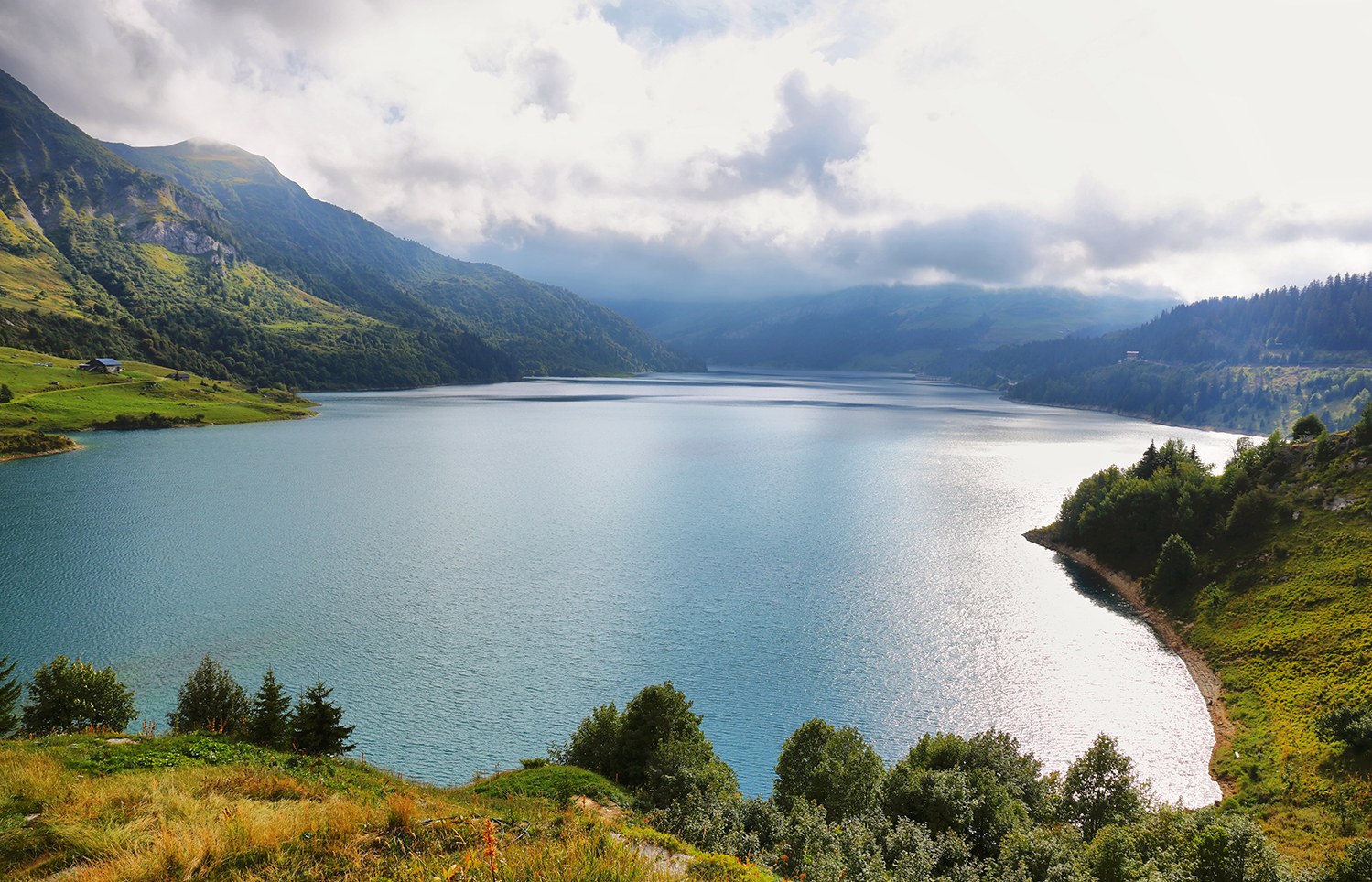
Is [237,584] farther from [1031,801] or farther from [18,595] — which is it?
[1031,801]

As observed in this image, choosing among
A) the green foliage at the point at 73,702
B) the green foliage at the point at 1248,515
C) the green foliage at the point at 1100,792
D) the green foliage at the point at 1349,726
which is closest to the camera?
the green foliage at the point at 73,702

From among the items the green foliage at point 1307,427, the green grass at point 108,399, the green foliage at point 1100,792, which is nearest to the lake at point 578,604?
the green foliage at point 1100,792

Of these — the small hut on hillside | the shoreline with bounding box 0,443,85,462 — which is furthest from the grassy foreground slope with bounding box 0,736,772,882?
the small hut on hillside

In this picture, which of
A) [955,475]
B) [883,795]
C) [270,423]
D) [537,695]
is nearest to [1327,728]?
[883,795]

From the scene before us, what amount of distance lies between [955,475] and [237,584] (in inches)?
4282

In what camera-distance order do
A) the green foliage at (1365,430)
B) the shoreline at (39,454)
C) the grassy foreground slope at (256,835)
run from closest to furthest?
the grassy foreground slope at (256,835), the green foliage at (1365,430), the shoreline at (39,454)

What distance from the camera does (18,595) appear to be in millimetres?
51250

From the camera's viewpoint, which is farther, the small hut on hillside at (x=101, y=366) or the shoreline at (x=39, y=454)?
the small hut on hillside at (x=101, y=366)

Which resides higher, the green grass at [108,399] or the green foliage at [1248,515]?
the green grass at [108,399]

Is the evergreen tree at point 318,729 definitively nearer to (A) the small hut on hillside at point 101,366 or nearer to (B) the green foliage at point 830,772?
(B) the green foliage at point 830,772

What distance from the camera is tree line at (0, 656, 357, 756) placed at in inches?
1041

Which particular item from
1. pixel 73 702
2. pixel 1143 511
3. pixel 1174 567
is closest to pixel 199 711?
pixel 73 702

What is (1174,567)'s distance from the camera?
62.8m

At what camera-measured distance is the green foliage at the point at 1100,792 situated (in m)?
28.4
